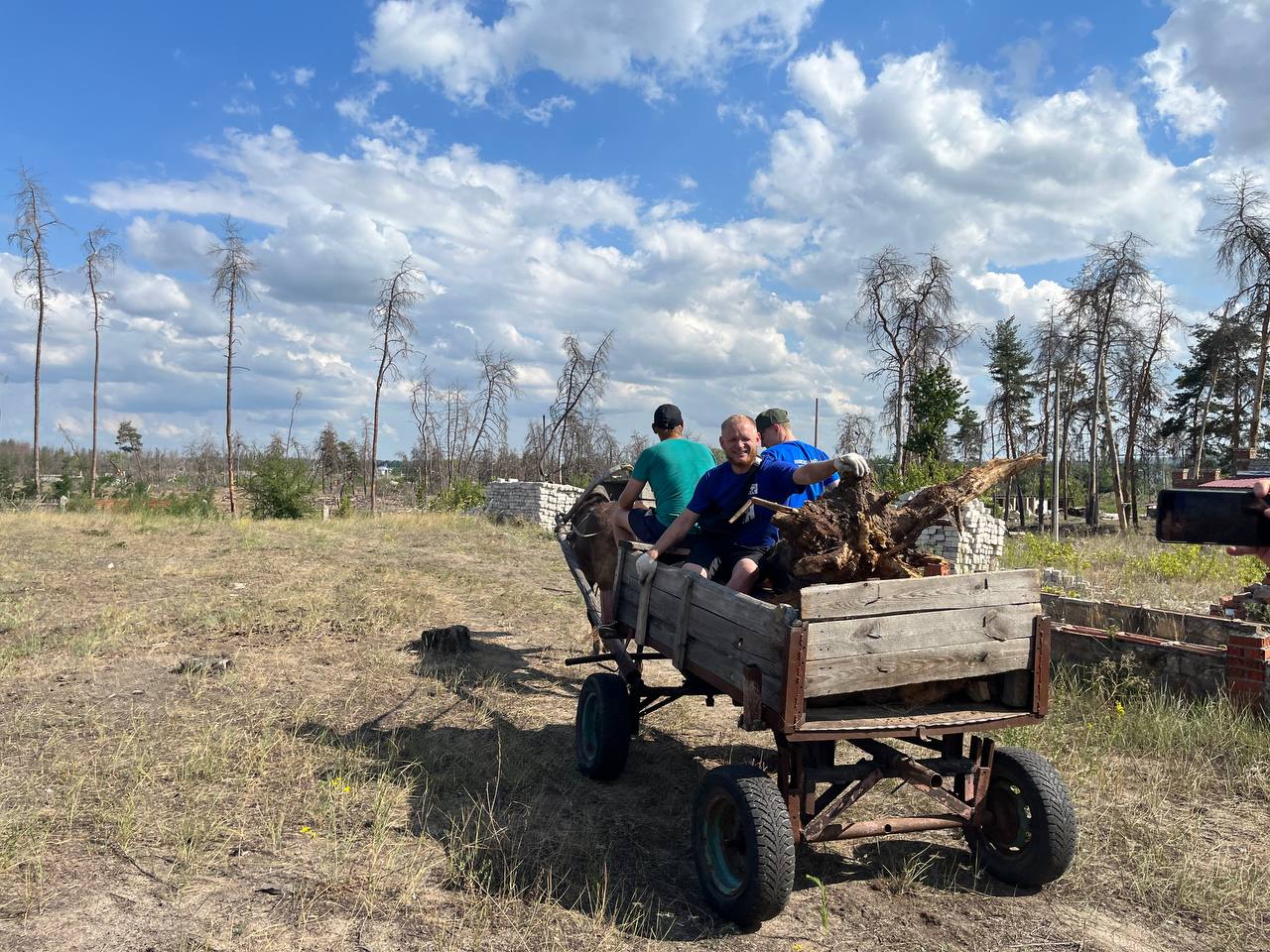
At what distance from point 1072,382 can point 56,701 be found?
3073 cm

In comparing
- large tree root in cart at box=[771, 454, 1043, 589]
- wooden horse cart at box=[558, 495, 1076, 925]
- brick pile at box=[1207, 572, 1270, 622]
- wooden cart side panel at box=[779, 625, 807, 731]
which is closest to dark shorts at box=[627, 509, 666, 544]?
→ wooden horse cart at box=[558, 495, 1076, 925]

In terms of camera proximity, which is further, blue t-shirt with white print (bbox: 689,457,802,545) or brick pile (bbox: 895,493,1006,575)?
brick pile (bbox: 895,493,1006,575)

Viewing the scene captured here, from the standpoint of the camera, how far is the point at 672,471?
543 cm

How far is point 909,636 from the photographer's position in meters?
3.11

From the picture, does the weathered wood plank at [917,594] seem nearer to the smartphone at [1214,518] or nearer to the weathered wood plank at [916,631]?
the weathered wood plank at [916,631]

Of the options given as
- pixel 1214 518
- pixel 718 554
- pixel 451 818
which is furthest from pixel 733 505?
pixel 1214 518

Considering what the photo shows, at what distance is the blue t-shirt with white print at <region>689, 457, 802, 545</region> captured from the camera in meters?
4.34

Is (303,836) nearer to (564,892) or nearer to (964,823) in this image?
(564,892)

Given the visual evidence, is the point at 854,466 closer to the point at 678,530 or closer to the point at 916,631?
the point at 916,631

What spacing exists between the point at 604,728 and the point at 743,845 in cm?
135

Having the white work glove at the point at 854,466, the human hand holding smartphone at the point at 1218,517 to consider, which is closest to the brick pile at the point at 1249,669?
the white work glove at the point at 854,466

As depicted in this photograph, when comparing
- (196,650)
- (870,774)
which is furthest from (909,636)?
(196,650)

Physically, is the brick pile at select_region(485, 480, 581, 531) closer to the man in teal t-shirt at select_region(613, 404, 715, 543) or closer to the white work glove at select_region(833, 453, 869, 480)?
the man in teal t-shirt at select_region(613, 404, 715, 543)

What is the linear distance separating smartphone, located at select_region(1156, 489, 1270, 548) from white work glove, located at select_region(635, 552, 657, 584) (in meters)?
2.83
